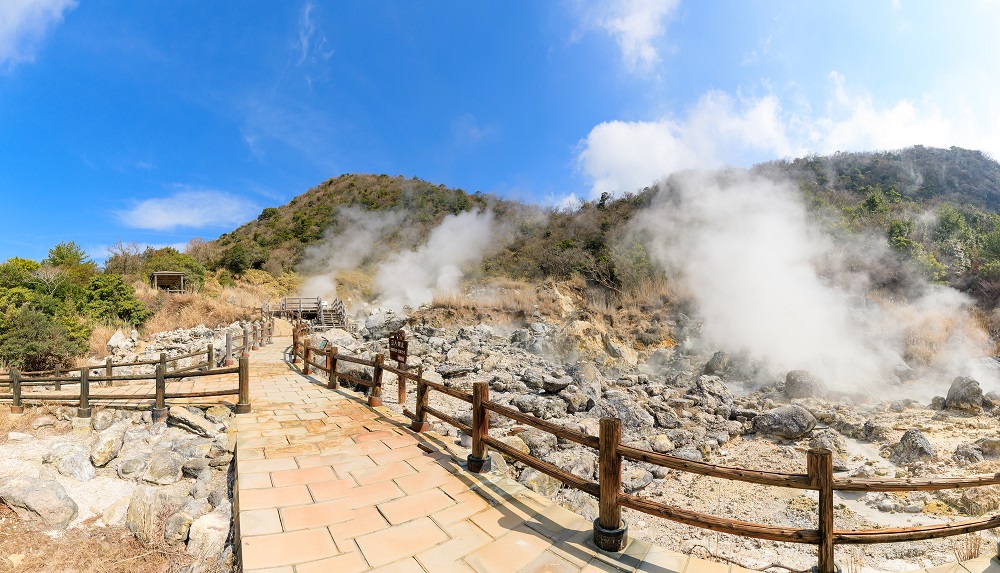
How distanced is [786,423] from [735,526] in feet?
20.6

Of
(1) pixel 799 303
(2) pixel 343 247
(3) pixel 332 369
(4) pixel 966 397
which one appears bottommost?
(4) pixel 966 397

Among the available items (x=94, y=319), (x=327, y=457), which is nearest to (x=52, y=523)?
(x=327, y=457)

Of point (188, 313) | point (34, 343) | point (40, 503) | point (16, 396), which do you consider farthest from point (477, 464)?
point (188, 313)

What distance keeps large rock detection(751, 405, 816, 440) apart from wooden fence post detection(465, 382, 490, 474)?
6.18m

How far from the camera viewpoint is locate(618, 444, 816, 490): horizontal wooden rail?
219cm

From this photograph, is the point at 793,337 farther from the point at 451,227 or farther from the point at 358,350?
the point at 451,227

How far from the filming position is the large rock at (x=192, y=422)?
17.8 ft

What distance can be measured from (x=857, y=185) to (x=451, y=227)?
33346 millimetres

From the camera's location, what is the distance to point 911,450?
19.7ft

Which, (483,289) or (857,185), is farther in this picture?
(857,185)

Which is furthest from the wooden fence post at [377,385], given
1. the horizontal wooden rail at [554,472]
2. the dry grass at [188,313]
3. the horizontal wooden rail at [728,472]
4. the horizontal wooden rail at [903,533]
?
the dry grass at [188,313]

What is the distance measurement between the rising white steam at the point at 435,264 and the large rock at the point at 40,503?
22.2 metres

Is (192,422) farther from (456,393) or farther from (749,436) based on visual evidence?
(749,436)

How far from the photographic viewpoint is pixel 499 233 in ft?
135
